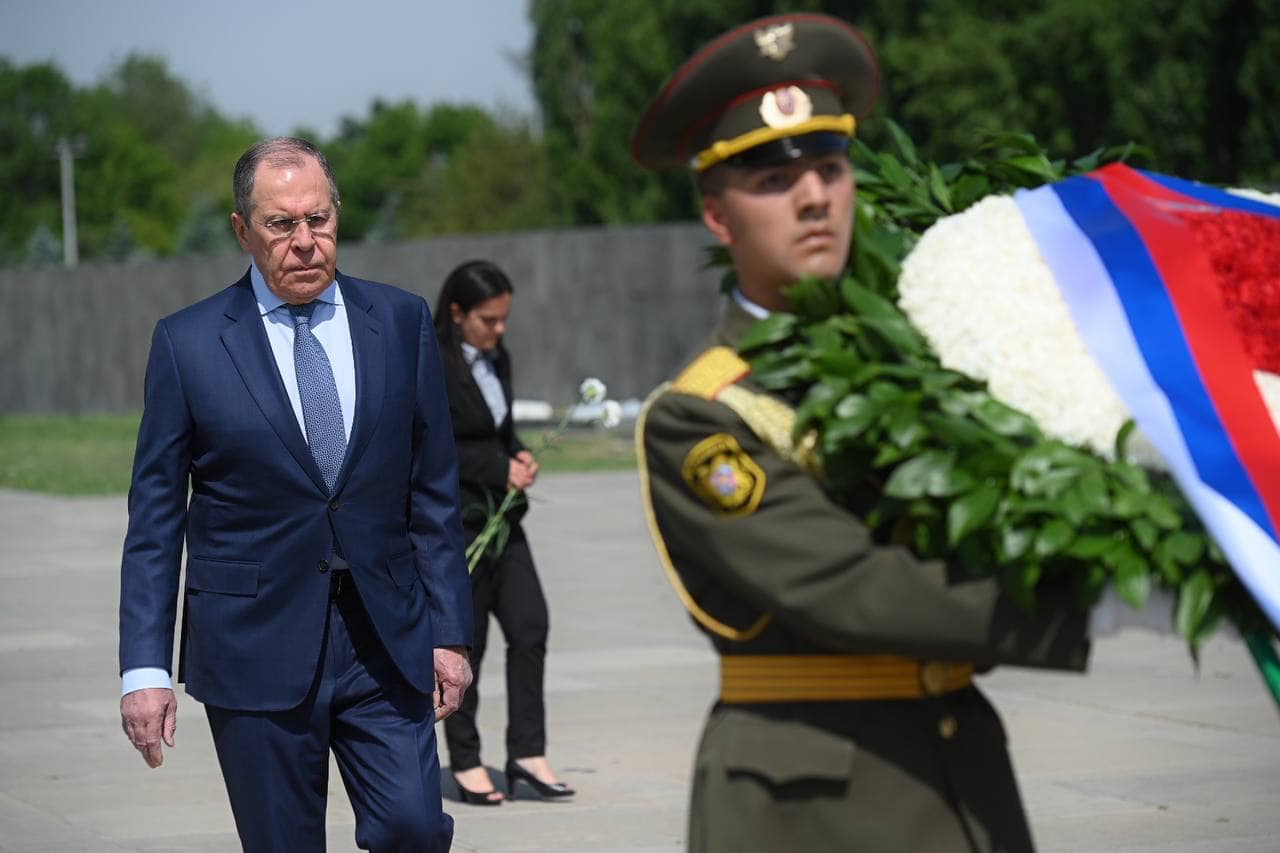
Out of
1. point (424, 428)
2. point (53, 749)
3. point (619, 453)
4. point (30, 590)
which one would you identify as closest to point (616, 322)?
point (619, 453)

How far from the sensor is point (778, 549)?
2.85 m

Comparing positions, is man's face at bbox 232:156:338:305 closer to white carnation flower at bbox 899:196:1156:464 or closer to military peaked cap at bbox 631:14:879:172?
military peaked cap at bbox 631:14:879:172

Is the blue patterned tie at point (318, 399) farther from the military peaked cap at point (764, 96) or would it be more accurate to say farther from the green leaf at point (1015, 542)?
the green leaf at point (1015, 542)

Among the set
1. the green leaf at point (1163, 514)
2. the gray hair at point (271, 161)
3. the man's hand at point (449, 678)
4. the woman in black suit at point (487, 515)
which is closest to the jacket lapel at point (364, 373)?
the gray hair at point (271, 161)

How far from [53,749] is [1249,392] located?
270 inches

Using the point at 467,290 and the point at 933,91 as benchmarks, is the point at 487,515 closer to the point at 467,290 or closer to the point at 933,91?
the point at 467,290

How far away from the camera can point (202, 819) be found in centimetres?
746

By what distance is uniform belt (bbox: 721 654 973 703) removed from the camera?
3.01 meters

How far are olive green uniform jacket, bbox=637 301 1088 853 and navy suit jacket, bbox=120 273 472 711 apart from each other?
1.46 m

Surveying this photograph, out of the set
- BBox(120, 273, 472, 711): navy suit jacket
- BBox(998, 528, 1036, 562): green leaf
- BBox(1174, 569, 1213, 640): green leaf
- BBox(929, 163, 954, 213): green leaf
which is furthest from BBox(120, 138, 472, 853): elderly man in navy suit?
BBox(1174, 569, 1213, 640): green leaf

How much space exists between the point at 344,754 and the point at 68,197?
89.9 m

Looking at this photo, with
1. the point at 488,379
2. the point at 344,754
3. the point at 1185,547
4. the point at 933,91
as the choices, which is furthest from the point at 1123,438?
the point at 933,91

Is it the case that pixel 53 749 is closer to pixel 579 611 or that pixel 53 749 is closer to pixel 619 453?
pixel 579 611

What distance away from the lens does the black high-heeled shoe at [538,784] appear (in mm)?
7723
